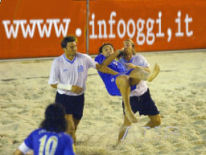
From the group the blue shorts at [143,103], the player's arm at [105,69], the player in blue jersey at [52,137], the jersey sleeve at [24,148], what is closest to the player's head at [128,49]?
the player's arm at [105,69]

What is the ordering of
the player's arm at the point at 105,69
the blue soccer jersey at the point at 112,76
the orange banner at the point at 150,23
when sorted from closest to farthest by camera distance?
1. the player's arm at the point at 105,69
2. the blue soccer jersey at the point at 112,76
3. the orange banner at the point at 150,23

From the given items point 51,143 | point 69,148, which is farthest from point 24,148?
point 69,148

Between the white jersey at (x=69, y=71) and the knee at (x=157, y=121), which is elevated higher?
the white jersey at (x=69, y=71)

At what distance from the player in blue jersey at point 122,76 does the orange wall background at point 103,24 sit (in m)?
5.86

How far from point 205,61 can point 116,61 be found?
21.9 ft

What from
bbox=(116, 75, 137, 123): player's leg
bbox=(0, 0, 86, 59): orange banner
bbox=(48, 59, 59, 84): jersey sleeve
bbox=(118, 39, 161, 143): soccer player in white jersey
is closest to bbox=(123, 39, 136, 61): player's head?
bbox=(118, 39, 161, 143): soccer player in white jersey

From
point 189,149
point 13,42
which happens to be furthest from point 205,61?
point 189,149

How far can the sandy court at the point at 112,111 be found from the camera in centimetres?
788

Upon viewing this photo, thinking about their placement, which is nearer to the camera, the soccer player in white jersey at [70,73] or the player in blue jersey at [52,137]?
the player in blue jersey at [52,137]

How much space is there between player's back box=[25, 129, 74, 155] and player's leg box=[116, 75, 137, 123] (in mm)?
2745

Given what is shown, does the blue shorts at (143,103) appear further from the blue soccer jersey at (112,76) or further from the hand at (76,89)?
the hand at (76,89)

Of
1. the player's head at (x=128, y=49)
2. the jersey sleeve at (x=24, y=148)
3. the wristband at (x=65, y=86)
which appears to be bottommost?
the jersey sleeve at (x=24, y=148)

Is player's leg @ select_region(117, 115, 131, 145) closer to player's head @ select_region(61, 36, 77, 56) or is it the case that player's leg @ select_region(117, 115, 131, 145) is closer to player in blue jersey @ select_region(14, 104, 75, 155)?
player's head @ select_region(61, 36, 77, 56)

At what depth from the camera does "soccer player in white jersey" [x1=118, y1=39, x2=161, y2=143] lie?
757 centimetres
